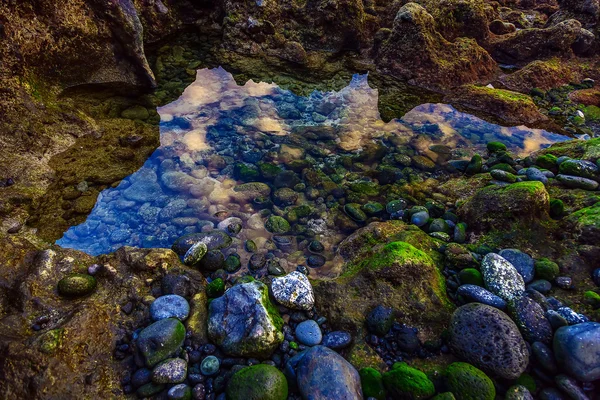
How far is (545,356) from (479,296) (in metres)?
0.80

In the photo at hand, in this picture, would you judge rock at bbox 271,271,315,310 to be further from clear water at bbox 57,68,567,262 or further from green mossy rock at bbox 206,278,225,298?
clear water at bbox 57,68,567,262

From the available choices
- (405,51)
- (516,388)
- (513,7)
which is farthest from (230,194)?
(513,7)

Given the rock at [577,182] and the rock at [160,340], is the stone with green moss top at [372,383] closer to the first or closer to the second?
the rock at [160,340]

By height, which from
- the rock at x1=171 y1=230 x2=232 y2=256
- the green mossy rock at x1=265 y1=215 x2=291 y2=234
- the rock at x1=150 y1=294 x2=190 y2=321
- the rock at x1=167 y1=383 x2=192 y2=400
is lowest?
the green mossy rock at x1=265 y1=215 x2=291 y2=234

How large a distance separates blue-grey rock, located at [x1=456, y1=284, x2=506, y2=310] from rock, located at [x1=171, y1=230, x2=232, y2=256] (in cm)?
346

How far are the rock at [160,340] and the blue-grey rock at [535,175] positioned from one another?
20.5 feet

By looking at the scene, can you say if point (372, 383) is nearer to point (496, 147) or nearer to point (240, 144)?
point (240, 144)

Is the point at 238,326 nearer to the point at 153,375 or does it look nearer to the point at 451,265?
the point at 153,375

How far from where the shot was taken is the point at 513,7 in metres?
15.8

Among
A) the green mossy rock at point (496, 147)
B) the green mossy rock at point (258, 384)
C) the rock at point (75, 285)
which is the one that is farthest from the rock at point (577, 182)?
the rock at point (75, 285)

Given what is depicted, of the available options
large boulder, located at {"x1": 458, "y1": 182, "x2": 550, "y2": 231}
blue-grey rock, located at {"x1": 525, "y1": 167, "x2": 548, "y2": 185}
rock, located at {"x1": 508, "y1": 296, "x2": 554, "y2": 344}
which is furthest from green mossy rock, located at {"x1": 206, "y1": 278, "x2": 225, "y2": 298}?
blue-grey rock, located at {"x1": 525, "y1": 167, "x2": 548, "y2": 185}

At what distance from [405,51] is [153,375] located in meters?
10.4

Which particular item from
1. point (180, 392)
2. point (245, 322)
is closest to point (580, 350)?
point (245, 322)

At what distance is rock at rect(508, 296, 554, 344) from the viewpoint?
3.43 metres
